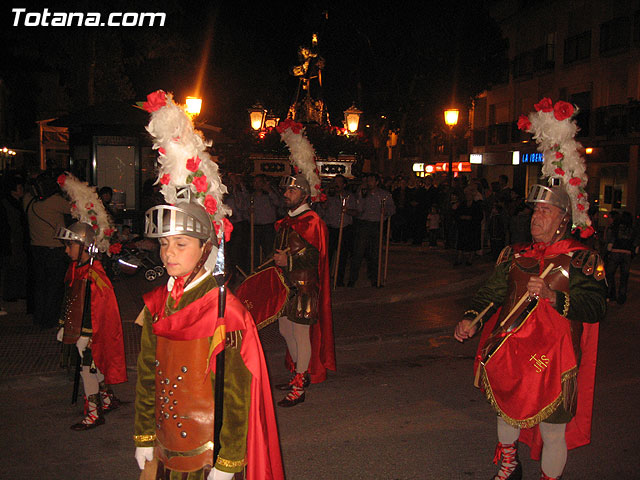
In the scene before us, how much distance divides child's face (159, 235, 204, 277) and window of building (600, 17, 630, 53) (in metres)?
26.6

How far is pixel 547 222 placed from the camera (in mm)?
3980

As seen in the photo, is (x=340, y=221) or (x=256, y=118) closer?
(x=340, y=221)

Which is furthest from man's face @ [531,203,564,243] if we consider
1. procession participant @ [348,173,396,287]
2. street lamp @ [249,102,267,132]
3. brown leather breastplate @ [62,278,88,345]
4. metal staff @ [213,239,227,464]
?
street lamp @ [249,102,267,132]

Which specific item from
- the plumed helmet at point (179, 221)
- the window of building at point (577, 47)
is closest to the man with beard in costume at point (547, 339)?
the plumed helmet at point (179, 221)

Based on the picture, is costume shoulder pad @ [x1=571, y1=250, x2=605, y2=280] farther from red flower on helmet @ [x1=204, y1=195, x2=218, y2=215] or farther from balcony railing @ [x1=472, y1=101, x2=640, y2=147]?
balcony railing @ [x1=472, y1=101, x2=640, y2=147]

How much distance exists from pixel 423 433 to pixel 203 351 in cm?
284

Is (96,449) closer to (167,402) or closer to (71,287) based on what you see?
(71,287)

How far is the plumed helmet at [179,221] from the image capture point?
116 inches

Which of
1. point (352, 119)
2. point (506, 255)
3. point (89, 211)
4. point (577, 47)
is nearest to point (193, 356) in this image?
point (506, 255)

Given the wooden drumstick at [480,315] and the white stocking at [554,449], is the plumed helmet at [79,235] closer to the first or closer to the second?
the wooden drumstick at [480,315]

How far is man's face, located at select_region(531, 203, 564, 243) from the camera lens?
13.1ft

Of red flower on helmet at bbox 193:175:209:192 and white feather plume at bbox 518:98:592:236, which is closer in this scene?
red flower on helmet at bbox 193:175:209:192

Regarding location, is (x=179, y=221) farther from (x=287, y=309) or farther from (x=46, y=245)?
(x=46, y=245)

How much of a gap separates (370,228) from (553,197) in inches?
323
